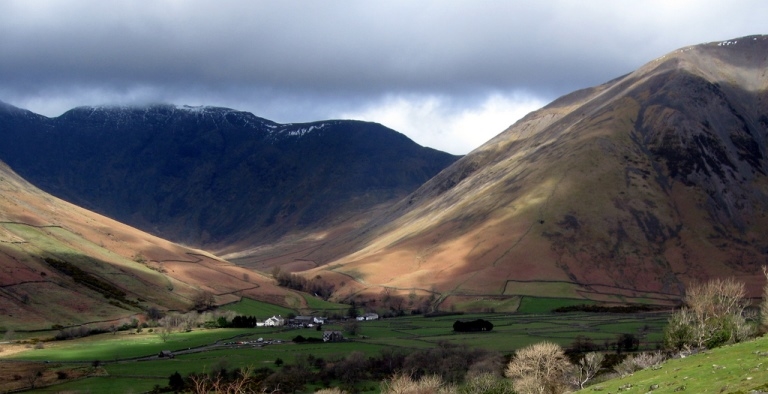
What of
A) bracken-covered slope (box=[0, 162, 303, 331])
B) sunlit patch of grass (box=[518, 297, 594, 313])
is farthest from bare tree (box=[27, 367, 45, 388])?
sunlit patch of grass (box=[518, 297, 594, 313])

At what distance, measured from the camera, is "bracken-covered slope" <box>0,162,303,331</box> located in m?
140

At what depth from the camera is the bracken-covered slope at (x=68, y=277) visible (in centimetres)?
14000

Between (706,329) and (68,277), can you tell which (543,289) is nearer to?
(68,277)

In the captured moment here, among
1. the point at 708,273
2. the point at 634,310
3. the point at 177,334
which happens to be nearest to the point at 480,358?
the point at 177,334

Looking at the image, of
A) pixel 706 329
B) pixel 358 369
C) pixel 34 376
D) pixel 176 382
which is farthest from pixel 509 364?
pixel 34 376

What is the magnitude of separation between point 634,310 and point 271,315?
88.2 meters

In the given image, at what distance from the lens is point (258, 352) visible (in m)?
122

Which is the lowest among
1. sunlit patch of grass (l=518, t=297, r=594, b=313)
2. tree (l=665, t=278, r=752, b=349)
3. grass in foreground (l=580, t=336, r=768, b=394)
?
sunlit patch of grass (l=518, t=297, r=594, b=313)

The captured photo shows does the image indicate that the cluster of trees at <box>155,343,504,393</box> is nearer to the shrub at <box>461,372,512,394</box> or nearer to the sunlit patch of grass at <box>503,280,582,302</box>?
the shrub at <box>461,372,512,394</box>

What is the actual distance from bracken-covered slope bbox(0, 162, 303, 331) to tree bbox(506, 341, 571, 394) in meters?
98.9

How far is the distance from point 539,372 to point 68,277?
121 meters

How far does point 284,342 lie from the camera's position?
137500 millimetres

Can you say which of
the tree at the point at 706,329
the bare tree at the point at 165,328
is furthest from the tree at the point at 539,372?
the bare tree at the point at 165,328

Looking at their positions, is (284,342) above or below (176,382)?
below
